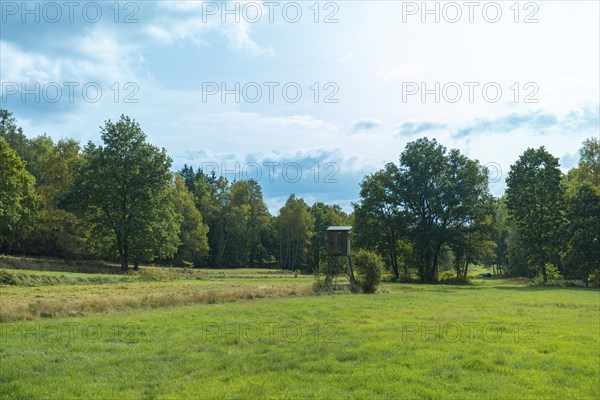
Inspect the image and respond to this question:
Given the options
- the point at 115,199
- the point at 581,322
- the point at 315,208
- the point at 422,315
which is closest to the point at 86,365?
the point at 422,315

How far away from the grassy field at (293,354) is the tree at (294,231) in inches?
3305

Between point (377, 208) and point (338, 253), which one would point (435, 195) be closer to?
point (377, 208)

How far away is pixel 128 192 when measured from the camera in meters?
58.6

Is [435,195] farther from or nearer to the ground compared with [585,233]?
farther from the ground

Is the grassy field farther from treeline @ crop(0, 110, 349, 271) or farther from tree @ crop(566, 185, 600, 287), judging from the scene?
tree @ crop(566, 185, 600, 287)

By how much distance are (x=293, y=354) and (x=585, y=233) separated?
5311 cm

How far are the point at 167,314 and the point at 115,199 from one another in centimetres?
4257

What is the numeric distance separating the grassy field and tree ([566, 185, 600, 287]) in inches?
1454

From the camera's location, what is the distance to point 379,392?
941 centimetres

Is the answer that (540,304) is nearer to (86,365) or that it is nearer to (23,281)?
(86,365)

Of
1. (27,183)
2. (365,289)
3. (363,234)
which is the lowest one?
(365,289)

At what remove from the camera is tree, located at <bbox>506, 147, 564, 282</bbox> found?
58.8m

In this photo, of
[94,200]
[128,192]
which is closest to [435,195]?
[128,192]

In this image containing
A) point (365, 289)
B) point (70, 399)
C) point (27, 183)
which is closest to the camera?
point (70, 399)
